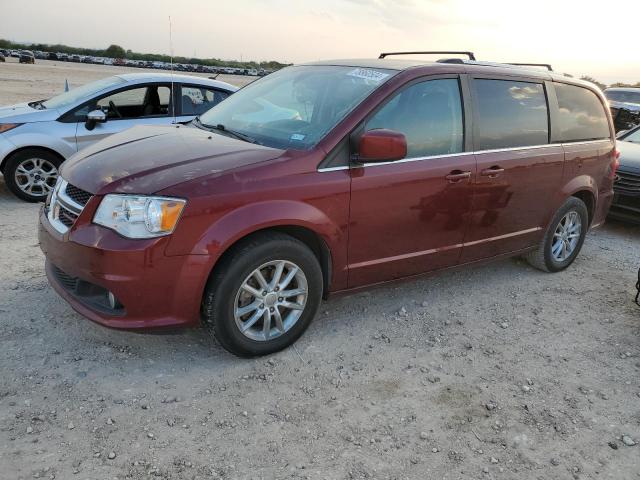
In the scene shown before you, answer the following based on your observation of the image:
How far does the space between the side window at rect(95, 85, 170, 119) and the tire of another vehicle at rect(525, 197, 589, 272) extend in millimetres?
4691

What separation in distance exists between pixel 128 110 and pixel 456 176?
4573 millimetres

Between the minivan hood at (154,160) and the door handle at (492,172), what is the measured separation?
5.44 feet

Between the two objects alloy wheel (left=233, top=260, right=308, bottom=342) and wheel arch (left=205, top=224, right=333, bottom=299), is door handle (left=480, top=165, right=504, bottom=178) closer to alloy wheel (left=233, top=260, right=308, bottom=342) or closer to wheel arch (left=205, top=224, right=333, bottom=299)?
wheel arch (left=205, top=224, right=333, bottom=299)

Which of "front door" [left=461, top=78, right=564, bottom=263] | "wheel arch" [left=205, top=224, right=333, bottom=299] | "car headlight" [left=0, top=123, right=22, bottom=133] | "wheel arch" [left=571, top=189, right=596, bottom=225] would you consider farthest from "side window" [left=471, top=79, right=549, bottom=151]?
"car headlight" [left=0, top=123, right=22, bottom=133]

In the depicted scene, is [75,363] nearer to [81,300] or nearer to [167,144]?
[81,300]

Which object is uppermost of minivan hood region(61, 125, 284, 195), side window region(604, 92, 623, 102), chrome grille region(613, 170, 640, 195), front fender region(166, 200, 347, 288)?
side window region(604, 92, 623, 102)

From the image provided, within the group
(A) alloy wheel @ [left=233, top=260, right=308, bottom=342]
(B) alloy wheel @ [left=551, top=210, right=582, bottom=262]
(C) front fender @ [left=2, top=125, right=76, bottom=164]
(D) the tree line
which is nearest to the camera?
Result: (A) alloy wheel @ [left=233, top=260, right=308, bottom=342]

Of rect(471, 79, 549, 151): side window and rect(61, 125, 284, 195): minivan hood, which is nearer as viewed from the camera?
rect(61, 125, 284, 195): minivan hood

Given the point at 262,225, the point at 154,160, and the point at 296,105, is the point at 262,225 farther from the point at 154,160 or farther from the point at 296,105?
the point at 296,105

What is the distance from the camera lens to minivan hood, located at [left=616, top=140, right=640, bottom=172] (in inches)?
273

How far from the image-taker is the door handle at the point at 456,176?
153 inches

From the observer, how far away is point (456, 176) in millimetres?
3926

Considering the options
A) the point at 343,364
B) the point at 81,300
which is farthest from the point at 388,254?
the point at 81,300

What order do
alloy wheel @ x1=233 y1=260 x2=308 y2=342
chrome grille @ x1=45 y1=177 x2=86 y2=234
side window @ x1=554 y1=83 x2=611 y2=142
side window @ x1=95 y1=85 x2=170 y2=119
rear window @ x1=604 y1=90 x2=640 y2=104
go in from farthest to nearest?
rear window @ x1=604 y1=90 x2=640 y2=104, side window @ x1=95 y1=85 x2=170 y2=119, side window @ x1=554 y1=83 x2=611 y2=142, alloy wheel @ x1=233 y1=260 x2=308 y2=342, chrome grille @ x1=45 y1=177 x2=86 y2=234
